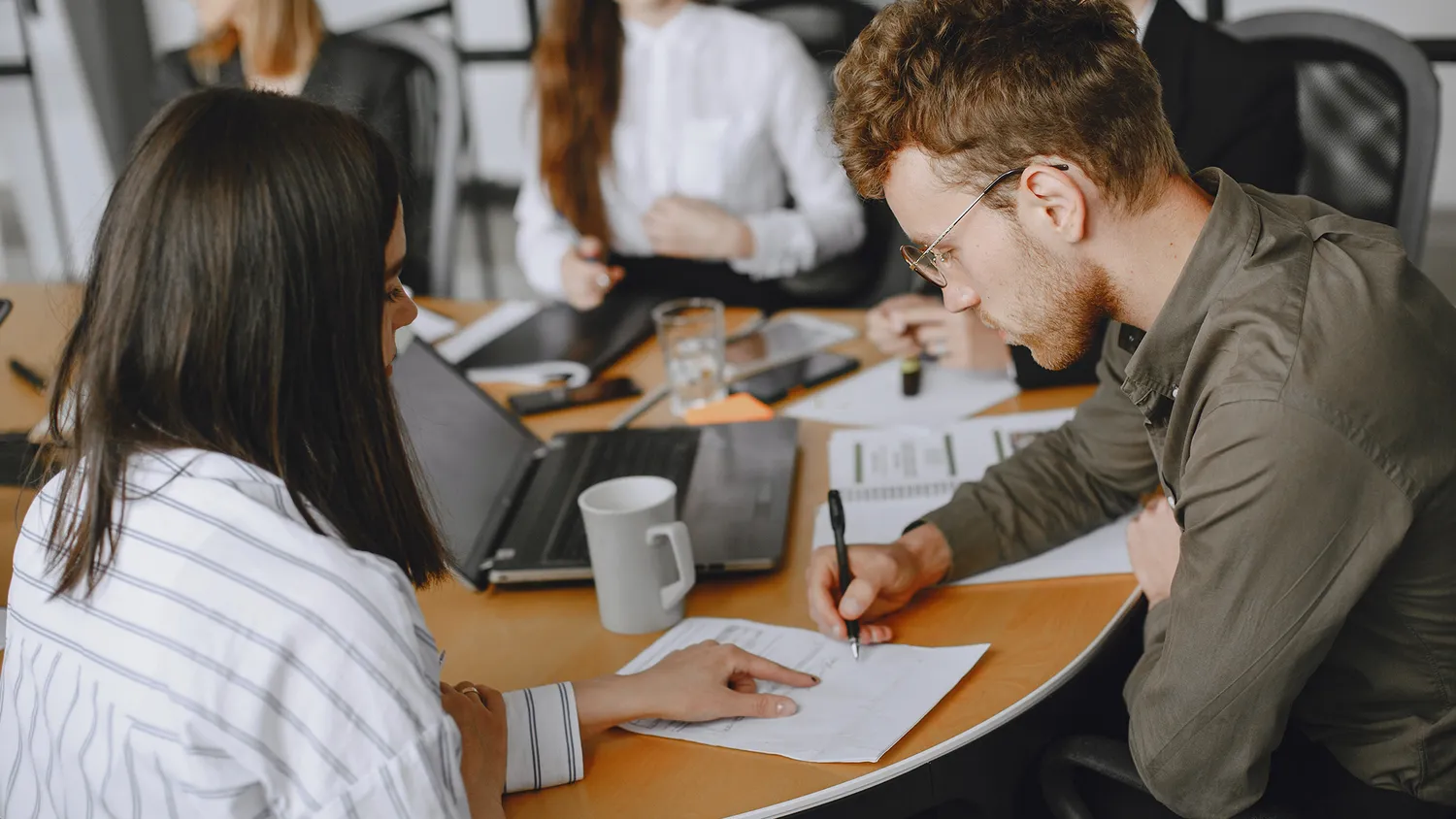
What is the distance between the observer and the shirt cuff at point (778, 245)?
7.54 ft

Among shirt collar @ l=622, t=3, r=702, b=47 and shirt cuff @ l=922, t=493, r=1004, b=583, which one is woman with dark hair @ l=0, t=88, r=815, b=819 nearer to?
shirt cuff @ l=922, t=493, r=1004, b=583

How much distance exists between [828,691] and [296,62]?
211 centimetres

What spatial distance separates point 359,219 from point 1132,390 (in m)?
0.63

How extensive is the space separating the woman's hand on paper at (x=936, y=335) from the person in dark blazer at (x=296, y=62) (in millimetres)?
967

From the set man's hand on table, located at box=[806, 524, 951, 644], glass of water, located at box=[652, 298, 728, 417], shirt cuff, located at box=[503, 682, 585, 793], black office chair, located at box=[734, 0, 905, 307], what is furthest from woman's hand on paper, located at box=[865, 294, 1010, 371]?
shirt cuff, located at box=[503, 682, 585, 793]

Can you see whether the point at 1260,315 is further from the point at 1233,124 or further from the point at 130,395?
the point at 1233,124

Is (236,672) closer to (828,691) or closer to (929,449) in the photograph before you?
(828,691)

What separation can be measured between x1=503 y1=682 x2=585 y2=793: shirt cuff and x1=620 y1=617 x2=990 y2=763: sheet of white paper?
7cm

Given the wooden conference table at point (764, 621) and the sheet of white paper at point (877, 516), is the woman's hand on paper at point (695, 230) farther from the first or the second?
the sheet of white paper at point (877, 516)

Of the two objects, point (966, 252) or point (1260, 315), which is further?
point (966, 252)

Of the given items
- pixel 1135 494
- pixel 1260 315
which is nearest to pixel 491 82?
pixel 1135 494

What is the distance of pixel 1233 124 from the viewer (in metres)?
1.75

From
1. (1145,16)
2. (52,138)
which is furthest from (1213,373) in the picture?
(52,138)

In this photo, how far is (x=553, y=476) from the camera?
144cm
